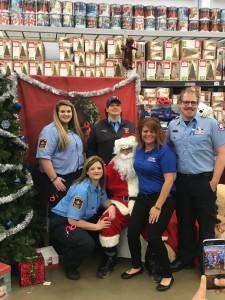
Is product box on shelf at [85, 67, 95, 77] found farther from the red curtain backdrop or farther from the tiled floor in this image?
the tiled floor

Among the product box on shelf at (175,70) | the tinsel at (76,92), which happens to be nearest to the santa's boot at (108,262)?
the tinsel at (76,92)

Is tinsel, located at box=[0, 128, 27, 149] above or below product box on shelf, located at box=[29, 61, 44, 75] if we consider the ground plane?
below

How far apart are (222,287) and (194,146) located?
4.74ft

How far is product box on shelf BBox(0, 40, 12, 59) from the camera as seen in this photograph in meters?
4.94

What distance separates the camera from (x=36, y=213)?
3.79 meters

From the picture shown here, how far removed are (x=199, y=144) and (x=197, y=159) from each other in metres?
0.13

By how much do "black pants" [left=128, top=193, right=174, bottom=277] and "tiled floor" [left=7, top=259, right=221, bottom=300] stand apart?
17cm

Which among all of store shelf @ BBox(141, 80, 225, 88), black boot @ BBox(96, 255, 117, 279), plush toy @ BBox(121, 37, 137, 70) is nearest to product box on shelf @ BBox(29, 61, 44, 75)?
plush toy @ BBox(121, 37, 137, 70)

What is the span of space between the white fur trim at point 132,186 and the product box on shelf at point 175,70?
217 centimetres

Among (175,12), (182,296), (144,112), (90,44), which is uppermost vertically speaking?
(175,12)

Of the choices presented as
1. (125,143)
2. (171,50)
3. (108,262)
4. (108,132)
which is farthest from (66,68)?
(108,262)

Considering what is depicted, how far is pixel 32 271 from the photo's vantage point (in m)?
3.36

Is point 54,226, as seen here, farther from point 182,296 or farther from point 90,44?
point 90,44

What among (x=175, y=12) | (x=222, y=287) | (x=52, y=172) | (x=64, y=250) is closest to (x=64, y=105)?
(x=52, y=172)
